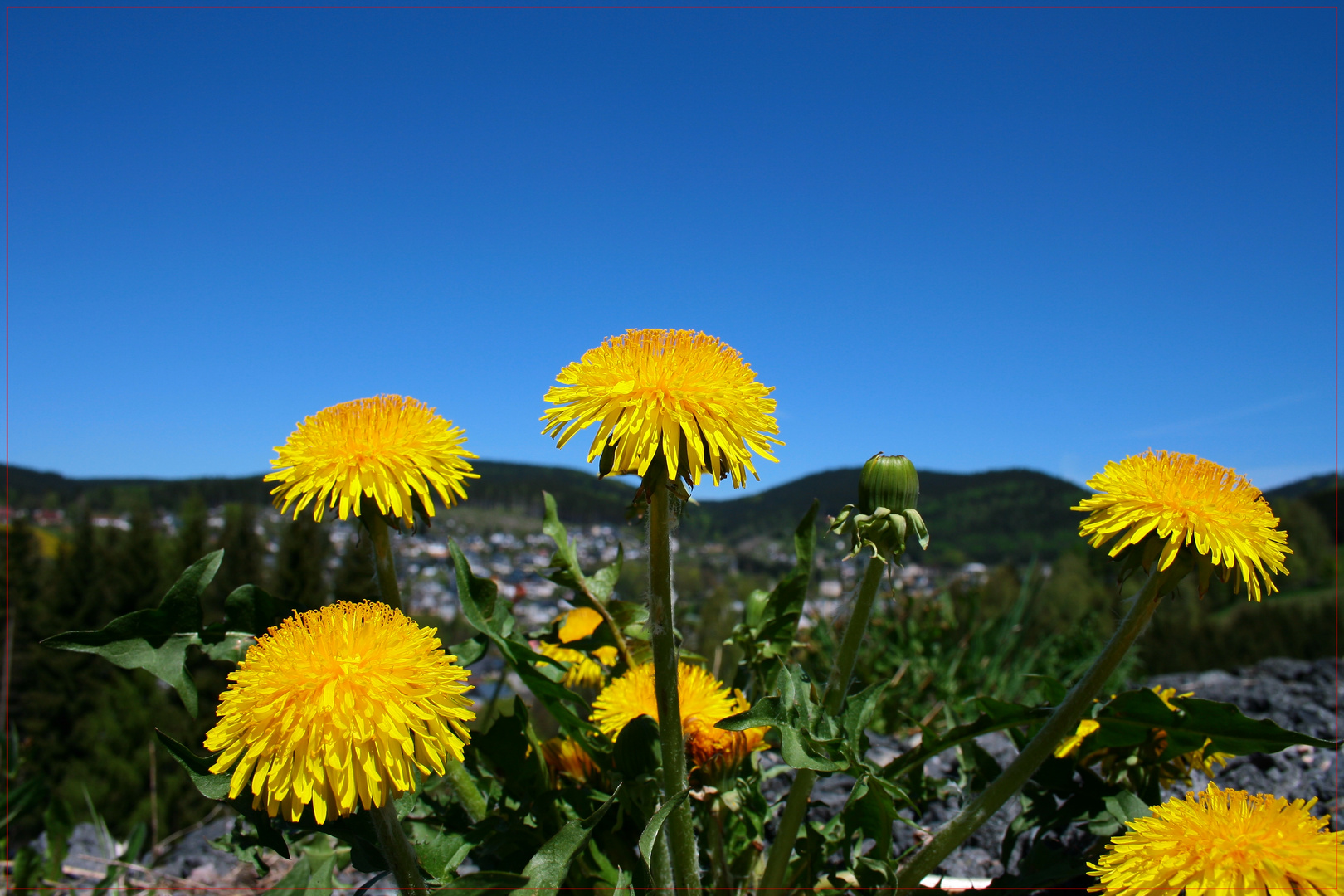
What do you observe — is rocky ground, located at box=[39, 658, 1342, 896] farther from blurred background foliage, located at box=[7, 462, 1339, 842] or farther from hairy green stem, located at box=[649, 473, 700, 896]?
hairy green stem, located at box=[649, 473, 700, 896]

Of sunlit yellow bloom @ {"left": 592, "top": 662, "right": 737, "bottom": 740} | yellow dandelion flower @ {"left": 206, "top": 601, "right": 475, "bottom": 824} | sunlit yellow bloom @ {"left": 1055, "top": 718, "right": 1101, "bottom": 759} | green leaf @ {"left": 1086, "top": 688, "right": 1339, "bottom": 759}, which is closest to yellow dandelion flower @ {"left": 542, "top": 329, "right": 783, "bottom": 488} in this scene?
yellow dandelion flower @ {"left": 206, "top": 601, "right": 475, "bottom": 824}

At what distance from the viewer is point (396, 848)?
5.70 feet

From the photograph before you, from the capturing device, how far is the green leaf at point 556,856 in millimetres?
1682

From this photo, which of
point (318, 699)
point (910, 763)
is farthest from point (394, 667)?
point (910, 763)

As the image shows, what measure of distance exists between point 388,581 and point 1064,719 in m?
1.88

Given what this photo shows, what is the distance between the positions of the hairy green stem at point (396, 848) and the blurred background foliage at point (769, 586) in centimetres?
74

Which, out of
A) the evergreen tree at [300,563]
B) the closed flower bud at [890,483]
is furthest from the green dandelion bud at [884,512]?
the evergreen tree at [300,563]

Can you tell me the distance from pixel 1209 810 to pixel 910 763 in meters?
0.91

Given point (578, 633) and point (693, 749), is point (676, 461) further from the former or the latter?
point (578, 633)

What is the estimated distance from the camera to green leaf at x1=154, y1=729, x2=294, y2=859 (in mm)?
1592

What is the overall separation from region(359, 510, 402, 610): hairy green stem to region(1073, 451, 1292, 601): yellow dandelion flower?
1.89 metres

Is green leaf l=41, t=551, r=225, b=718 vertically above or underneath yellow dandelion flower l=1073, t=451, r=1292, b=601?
underneath

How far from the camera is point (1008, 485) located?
39.3 metres

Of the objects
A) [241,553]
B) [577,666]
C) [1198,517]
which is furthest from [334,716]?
[241,553]
